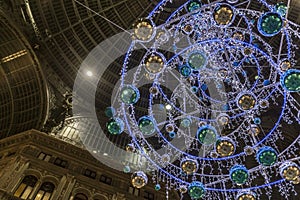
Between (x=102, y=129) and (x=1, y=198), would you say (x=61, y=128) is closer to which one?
(x=102, y=129)

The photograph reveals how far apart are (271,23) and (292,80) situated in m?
1.59

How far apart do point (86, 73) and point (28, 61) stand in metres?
4.83

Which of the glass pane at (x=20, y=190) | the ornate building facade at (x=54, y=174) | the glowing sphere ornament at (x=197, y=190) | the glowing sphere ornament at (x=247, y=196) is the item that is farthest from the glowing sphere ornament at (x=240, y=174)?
the glass pane at (x=20, y=190)

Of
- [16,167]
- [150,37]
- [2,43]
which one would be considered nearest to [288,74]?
[150,37]

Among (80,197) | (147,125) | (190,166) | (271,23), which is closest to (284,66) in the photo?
(271,23)

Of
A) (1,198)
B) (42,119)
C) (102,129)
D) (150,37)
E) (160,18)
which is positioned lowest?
(1,198)

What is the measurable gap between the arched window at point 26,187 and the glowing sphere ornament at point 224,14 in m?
13.0

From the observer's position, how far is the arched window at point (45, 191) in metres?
15.2

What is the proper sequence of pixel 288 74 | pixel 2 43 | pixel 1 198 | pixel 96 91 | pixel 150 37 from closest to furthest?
pixel 288 74 → pixel 150 37 → pixel 1 198 → pixel 2 43 → pixel 96 91

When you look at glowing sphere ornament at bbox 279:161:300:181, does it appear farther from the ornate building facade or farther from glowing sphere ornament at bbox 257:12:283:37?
the ornate building facade

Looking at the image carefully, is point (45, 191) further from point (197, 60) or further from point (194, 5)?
point (194, 5)

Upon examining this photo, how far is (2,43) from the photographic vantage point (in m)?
19.3

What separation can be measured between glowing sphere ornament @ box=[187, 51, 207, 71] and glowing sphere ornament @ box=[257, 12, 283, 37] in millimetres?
1744

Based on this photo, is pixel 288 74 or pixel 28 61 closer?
pixel 288 74
